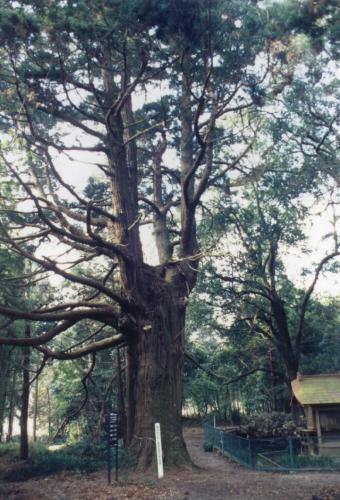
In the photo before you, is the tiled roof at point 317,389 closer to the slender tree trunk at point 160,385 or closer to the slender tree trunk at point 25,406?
the slender tree trunk at point 160,385

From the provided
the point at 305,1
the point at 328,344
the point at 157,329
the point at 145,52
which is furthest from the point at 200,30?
the point at 328,344

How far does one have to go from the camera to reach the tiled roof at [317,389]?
1820 centimetres

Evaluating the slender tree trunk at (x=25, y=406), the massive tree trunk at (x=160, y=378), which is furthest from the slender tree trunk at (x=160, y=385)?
the slender tree trunk at (x=25, y=406)

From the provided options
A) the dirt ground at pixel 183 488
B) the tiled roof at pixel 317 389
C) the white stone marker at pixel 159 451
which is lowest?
the dirt ground at pixel 183 488

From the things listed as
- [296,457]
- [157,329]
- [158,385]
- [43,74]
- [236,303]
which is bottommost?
[296,457]

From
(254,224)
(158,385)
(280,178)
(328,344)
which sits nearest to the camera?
(158,385)

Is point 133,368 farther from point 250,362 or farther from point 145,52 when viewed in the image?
point 250,362

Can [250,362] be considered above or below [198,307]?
below

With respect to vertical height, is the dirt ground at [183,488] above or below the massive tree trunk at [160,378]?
below

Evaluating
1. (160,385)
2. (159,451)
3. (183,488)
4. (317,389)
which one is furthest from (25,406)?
(183,488)

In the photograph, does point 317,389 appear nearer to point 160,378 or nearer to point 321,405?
point 321,405

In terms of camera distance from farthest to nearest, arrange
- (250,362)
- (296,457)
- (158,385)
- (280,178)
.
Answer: (250,362) → (280,178) → (296,457) → (158,385)

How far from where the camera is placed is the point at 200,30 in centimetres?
938

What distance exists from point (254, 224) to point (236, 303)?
13.3 feet
